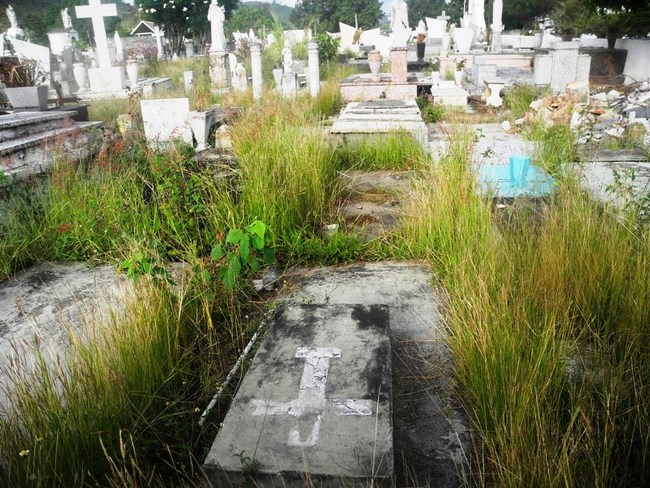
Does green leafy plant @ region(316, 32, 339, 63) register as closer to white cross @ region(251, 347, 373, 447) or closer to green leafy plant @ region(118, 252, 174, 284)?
green leafy plant @ region(118, 252, 174, 284)

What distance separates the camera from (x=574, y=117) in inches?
295

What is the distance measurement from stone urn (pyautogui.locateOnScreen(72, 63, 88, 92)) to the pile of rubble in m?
13.1

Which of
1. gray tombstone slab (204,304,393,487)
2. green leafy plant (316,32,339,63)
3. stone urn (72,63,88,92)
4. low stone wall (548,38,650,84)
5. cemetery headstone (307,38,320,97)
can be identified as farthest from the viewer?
green leafy plant (316,32,339,63)

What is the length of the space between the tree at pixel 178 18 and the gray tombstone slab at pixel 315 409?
39235mm

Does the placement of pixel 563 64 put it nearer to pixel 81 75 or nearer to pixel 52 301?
pixel 52 301

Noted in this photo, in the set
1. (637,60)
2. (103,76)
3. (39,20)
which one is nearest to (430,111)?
(637,60)

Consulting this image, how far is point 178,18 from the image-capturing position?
40.0 meters

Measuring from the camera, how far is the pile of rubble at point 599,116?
6.88 metres

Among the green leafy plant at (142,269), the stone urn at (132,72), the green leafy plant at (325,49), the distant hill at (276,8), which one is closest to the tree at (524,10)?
the distant hill at (276,8)

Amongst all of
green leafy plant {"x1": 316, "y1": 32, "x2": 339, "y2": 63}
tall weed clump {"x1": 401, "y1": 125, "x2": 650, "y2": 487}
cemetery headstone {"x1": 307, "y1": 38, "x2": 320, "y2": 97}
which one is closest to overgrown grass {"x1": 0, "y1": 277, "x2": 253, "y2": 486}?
tall weed clump {"x1": 401, "y1": 125, "x2": 650, "y2": 487}

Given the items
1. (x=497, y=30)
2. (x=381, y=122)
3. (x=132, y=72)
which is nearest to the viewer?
(x=381, y=122)

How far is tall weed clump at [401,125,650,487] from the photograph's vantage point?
1.77 m

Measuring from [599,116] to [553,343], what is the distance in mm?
7352

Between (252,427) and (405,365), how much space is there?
0.87 m
